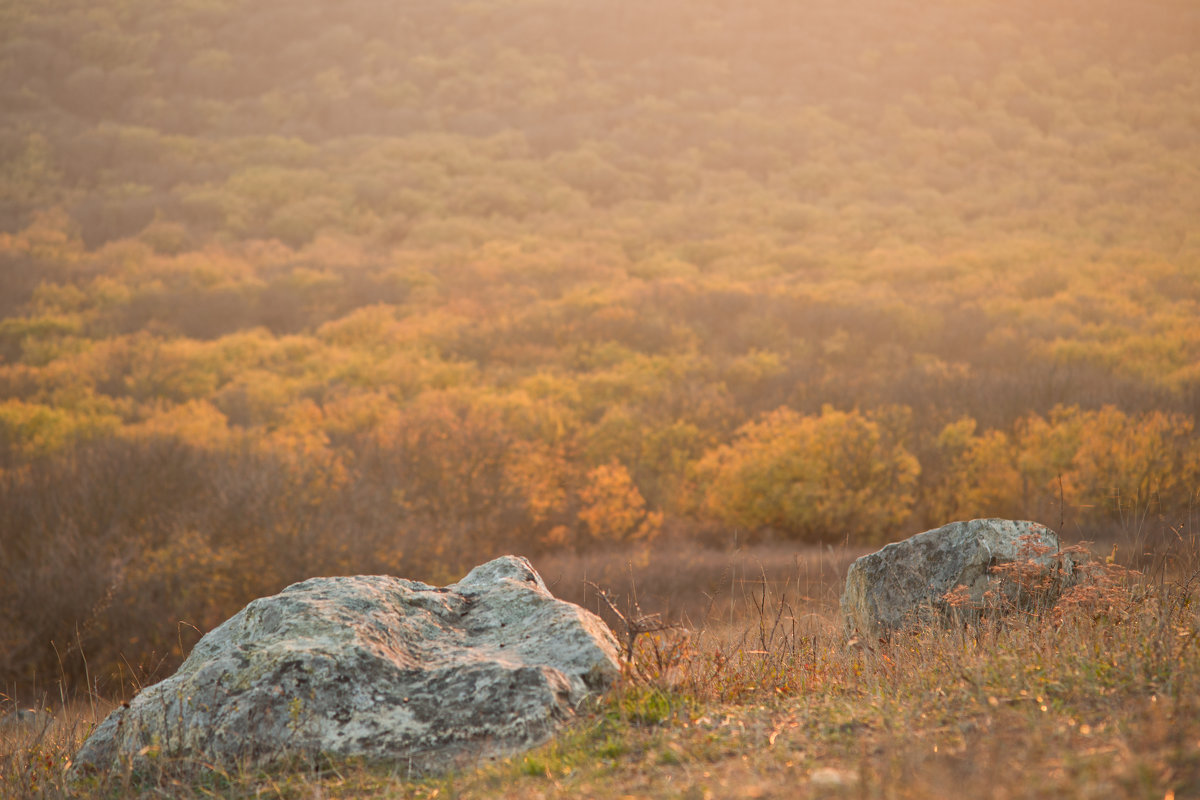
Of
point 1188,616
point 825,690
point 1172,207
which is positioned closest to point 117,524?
point 825,690

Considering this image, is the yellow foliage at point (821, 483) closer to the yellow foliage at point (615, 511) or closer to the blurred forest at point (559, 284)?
the blurred forest at point (559, 284)

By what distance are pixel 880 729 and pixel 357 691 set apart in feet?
5.40

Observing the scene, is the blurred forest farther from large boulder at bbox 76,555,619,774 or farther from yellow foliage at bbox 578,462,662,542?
large boulder at bbox 76,555,619,774

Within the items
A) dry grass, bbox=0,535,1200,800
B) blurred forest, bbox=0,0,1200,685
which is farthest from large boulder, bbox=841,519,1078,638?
blurred forest, bbox=0,0,1200,685

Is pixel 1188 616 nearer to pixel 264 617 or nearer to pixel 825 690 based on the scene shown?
pixel 825 690

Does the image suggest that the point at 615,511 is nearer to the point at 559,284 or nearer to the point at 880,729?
the point at 880,729

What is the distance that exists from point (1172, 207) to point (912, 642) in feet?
122

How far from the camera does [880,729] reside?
2.31 m

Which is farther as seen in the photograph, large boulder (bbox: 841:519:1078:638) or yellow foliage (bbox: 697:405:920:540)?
yellow foliage (bbox: 697:405:920:540)

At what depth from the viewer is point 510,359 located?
64.7ft

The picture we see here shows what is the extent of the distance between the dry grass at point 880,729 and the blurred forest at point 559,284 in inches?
64.9

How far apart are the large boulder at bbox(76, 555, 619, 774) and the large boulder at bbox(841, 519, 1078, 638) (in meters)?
1.78

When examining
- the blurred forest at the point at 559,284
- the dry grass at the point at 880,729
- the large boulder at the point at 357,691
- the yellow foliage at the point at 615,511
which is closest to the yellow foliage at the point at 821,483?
the blurred forest at the point at 559,284

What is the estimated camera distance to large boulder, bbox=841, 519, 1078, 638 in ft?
11.9
